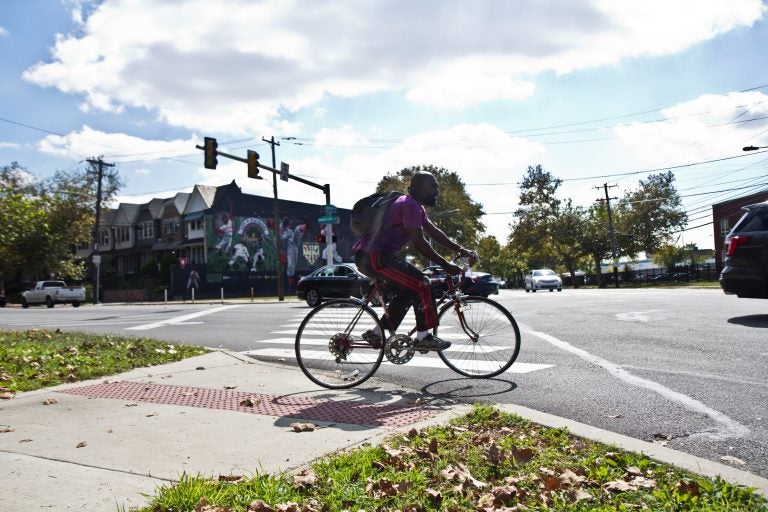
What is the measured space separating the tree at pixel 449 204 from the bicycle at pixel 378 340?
159 ft

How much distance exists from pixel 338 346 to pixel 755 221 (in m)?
7.74

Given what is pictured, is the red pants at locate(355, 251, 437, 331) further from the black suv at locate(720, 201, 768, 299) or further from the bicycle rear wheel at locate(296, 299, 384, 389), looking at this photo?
the black suv at locate(720, 201, 768, 299)

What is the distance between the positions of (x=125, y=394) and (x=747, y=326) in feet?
26.4

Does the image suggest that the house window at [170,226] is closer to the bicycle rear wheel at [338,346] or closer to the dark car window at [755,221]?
the dark car window at [755,221]

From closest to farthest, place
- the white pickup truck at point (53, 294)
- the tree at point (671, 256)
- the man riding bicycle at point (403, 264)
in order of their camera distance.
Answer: the man riding bicycle at point (403, 264) → the white pickup truck at point (53, 294) → the tree at point (671, 256)

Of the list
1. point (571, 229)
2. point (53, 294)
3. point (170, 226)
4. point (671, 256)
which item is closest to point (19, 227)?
point (53, 294)

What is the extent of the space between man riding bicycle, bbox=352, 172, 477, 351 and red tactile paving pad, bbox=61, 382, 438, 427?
0.97 metres

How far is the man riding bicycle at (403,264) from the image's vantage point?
540 cm

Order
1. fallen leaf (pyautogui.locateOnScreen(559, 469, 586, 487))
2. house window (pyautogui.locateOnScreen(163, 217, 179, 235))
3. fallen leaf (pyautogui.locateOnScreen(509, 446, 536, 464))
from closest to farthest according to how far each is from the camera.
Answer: fallen leaf (pyautogui.locateOnScreen(559, 469, 586, 487)) < fallen leaf (pyautogui.locateOnScreen(509, 446, 536, 464)) < house window (pyautogui.locateOnScreen(163, 217, 179, 235))

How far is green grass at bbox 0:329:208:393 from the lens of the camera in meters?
6.31

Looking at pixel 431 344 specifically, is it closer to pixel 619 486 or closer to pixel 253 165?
pixel 619 486

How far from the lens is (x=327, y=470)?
3.08 metres

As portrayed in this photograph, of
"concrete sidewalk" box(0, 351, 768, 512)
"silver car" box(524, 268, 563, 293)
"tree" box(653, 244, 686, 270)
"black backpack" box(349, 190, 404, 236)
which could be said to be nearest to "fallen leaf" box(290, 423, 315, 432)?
"concrete sidewalk" box(0, 351, 768, 512)

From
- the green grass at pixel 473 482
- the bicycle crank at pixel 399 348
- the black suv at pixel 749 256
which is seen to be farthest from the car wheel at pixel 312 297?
the green grass at pixel 473 482
